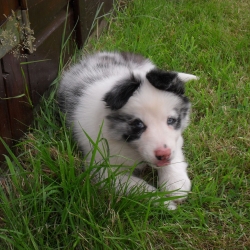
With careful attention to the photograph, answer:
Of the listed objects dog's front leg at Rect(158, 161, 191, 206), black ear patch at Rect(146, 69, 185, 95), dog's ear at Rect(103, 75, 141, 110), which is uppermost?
black ear patch at Rect(146, 69, 185, 95)

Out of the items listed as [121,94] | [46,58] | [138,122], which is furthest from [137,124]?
[46,58]

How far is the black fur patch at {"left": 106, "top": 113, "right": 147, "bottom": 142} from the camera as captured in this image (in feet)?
8.64

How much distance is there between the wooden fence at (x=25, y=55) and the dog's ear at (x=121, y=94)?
2.27 ft

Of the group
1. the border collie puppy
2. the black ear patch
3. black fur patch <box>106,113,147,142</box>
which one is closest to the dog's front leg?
the border collie puppy

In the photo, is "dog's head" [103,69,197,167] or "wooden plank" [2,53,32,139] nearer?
"dog's head" [103,69,197,167]

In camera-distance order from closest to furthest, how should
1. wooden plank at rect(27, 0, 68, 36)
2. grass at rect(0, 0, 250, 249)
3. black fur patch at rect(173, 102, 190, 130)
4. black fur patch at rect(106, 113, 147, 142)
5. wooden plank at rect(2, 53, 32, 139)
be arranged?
grass at rect(0, 0, 250, 249) → black fur patch at rect(106, 113, 147, 142) → black fur patch at rect(173, 102, 190, 130) → wooden plank at rect(2, 53, 32, 139) → wooden plank at rect(27, 0, 68, 36)

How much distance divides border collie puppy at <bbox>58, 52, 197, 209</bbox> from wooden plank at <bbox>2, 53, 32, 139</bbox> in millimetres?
326

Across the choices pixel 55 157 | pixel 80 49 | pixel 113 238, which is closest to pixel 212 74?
pixel 80 49

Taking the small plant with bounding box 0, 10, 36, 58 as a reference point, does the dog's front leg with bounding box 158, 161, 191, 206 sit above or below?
below

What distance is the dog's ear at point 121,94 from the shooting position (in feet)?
8.55

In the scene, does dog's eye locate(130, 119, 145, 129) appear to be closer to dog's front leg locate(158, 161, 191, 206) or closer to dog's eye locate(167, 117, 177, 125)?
dog's eye locate(167, 117, 177, 125)

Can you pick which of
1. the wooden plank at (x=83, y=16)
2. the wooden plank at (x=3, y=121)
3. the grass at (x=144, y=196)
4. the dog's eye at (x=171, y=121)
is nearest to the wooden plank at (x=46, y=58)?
the grass at (x=144, y=196)

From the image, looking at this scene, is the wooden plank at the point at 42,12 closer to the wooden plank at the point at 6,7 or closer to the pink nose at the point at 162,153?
the wooden plank at the point at 6,7

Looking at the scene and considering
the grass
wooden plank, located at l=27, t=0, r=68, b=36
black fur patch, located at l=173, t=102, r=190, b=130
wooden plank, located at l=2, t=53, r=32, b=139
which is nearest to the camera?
the grass
